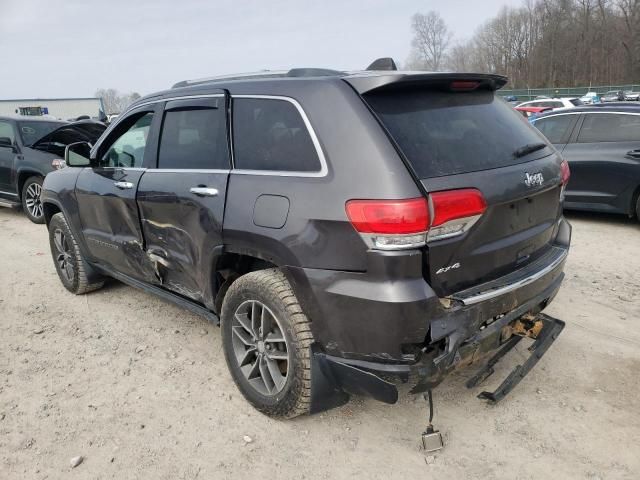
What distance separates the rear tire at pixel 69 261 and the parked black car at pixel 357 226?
5.62 ft

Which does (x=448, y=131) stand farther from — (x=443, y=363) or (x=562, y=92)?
(x=562, y=92)

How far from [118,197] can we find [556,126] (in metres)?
6.45

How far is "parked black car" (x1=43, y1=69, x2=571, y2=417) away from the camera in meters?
2.21

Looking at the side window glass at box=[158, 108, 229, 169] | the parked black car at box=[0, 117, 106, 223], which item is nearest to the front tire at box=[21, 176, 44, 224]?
the parked black car at box=[0, 117, 106, 223]

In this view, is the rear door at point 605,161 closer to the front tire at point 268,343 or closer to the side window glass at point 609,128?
the side window glass at point 609,128

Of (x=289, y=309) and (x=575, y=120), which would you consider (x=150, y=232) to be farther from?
(x=575, y=120)

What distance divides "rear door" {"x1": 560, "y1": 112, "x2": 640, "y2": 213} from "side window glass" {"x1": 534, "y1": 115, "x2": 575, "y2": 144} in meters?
0.22

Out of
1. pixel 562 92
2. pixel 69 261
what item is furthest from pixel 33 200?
pixel 562 92

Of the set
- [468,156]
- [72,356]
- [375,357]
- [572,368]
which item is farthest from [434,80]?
→ [72,356]

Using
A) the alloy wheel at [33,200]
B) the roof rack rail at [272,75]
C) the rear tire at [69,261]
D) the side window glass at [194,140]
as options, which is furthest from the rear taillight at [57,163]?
the side window glass at [194,140]

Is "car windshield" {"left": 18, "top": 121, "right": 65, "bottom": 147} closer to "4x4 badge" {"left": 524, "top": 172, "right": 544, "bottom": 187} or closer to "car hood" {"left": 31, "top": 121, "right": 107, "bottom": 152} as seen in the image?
"car hood" {"left": 31, "top": 121, "right": 107, "bottom": 152}

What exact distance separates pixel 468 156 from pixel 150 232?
222 centimetres

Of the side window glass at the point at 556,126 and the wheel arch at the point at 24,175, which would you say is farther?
the wheel arch at the point at 24,175

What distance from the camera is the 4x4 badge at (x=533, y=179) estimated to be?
260cm
